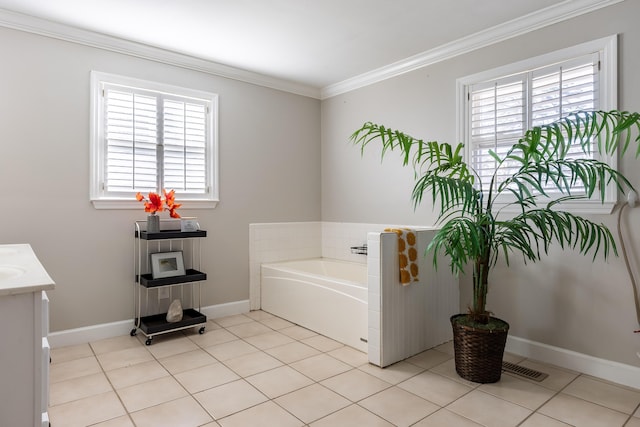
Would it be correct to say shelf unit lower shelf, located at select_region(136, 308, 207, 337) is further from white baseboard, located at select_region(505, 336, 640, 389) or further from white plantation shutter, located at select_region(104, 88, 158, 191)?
white baseboard, located at select_region(505, 336, 640, 389)

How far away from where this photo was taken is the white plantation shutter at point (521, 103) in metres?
2.60

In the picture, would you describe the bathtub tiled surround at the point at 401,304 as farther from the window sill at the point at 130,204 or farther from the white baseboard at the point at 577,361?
the window sill at the point at 130,204

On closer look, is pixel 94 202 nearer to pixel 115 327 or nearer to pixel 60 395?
pixel 115 327

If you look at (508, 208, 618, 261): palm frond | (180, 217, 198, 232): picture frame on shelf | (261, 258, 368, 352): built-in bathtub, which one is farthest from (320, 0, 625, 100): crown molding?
(180, 217, 198, 232): picture frame on shelf

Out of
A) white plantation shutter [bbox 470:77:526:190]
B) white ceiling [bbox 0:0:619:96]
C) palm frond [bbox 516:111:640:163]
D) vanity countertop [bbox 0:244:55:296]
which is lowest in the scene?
vanity countertop [bbox 0:244:55:296]

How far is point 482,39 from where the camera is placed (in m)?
3.08

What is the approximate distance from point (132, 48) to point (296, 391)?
9.94 ft

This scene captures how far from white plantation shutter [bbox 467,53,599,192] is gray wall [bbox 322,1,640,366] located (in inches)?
6.0

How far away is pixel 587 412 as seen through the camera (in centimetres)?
212

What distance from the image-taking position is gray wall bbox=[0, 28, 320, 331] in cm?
284

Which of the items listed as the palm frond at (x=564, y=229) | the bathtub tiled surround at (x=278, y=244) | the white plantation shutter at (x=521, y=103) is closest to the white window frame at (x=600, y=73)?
the white plantation shutter at (x=521, y=103)

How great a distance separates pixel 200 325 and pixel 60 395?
53.9 inches

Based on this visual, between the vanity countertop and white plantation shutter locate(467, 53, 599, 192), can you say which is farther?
white plantation shutter locate(467, 53, 599, 192)

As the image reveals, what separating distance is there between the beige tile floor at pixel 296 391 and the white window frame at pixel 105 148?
3.89 ft
